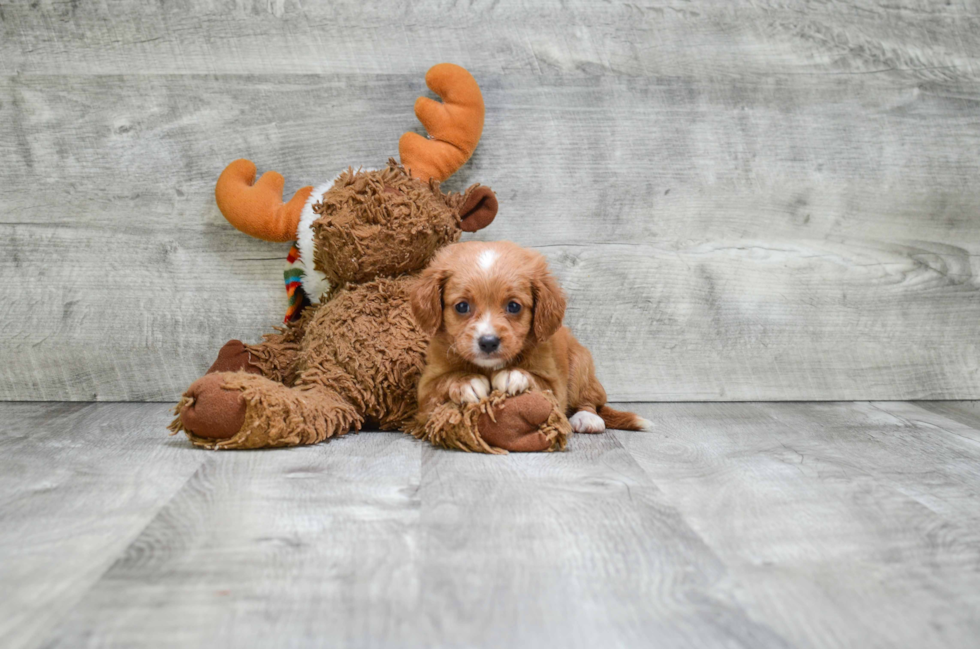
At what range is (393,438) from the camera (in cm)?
156

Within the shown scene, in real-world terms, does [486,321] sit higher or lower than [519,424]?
higher

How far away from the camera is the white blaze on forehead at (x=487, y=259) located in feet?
4.62

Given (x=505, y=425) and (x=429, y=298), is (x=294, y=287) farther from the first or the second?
(x=505, y=425)

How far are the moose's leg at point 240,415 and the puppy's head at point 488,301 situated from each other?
31cm

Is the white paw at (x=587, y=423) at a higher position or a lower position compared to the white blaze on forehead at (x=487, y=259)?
lower

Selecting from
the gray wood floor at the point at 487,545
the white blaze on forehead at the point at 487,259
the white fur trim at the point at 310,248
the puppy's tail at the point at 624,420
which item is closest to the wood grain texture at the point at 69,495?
the gray wood floor at the point at 487,545

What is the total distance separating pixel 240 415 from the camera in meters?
1.37

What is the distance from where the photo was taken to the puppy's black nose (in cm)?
137

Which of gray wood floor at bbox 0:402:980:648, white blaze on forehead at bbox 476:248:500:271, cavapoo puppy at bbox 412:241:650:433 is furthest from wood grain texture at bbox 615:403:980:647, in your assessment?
white blaze on forehead at bbox 476:248:500:271

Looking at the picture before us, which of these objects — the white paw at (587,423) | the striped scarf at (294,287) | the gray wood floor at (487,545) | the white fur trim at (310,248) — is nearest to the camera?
the gray wood floor at (487,545)

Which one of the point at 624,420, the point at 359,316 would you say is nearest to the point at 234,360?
the point at 359,316

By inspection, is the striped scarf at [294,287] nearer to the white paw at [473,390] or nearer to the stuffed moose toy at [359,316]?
the stuffed moose toy at [359,316]

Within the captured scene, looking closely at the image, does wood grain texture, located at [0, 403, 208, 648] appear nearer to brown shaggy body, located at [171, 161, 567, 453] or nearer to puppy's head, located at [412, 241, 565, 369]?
brown shaggy body, located at [171, 161, 567, 453]

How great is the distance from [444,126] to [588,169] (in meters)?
0.41
